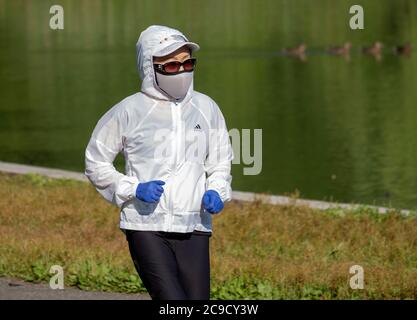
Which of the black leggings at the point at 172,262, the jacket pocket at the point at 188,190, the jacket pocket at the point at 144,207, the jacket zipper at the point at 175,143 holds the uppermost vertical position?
the jacket zipper at the point at 175,143

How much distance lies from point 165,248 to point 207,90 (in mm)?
31848

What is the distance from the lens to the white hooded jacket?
664 centimetres

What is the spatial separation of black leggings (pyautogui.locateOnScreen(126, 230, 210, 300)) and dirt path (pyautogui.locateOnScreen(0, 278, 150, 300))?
6.89ft

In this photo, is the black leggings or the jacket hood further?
the jacket hood

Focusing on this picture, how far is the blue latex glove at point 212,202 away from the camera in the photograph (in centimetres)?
659

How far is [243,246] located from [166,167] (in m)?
4.89

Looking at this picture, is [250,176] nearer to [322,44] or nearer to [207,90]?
[207,90]

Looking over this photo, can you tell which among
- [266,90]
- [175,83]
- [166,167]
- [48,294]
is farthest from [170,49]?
[266,90]

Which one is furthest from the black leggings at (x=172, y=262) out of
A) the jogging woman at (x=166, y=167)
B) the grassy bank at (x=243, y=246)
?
the grassy bank at (x=243, y=246)

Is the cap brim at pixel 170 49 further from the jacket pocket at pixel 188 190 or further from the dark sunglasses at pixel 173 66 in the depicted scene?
the jacket pocket at pixel 188 190

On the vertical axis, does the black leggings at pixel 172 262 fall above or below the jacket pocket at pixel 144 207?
below

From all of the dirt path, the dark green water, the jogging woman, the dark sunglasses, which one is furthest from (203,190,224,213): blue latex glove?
the dark green water

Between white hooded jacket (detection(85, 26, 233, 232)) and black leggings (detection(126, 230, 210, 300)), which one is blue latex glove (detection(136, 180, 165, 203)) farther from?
black leggings (detection(126, 230, 210, 300))

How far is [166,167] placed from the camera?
664cm
